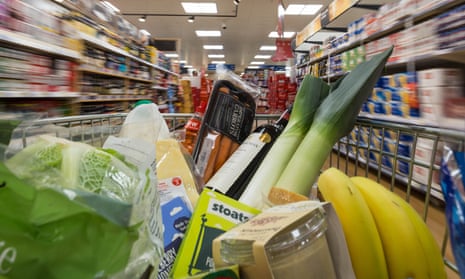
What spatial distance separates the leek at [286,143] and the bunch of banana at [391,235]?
0.68 feet

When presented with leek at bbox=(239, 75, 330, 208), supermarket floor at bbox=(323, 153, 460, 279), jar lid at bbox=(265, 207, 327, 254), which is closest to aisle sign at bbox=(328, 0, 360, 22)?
supermarket floor at bbox=(323, 153, 460, 279)

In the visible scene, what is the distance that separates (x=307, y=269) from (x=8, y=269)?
32cm

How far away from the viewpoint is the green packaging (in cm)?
52

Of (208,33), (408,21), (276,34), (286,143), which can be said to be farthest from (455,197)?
(208,33)

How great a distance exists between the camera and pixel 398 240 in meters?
0.58

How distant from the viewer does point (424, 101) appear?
102 inches

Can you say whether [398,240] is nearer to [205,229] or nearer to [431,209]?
[205,229]

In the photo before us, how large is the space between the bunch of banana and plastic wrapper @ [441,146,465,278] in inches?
7.6

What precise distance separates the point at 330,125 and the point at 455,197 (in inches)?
20.4

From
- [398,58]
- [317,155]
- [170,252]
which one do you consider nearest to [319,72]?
[398,58]

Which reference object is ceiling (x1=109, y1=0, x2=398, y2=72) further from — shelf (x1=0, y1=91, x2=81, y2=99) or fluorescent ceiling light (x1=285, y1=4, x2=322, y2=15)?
shelf (x1=0, y1=91, x2=81, y2=99)

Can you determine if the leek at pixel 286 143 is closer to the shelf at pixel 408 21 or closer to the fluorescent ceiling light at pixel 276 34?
the shelf at pixel 408 21

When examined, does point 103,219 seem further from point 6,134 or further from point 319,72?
point 319,72

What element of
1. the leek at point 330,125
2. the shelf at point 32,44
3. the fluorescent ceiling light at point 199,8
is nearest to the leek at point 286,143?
the leek at point 330,125
